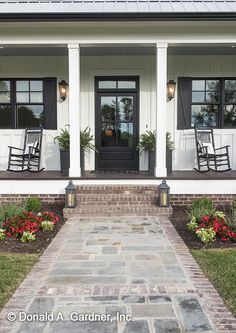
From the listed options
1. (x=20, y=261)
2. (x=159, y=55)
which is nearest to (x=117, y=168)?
(x=159, y=55)

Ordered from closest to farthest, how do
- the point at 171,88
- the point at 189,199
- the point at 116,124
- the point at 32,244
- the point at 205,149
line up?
the point at 32,244, the point at 189,199, the point at 205,149, the point at 171,88, the point at 116,124

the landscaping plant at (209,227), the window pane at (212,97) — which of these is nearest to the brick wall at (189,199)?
the landscaping plant at (209,227)

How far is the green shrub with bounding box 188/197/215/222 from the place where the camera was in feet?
18.8

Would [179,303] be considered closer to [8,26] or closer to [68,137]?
[68,137]

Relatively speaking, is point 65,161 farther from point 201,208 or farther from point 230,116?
point 230,116

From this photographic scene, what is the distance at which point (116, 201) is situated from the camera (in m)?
6.95

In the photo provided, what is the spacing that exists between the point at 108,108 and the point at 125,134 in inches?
29.8

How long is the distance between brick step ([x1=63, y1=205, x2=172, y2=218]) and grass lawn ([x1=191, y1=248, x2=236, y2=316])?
2.02 m

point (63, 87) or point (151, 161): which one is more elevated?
point (63, 87)

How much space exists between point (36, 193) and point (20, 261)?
10.6 ft

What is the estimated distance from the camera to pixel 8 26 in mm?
7184

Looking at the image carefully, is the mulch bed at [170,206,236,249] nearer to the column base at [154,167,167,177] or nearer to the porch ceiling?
the column base at [154,167,167,177]

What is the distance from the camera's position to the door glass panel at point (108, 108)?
9.16 metres

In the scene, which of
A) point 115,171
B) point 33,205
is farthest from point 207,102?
point 33,205
